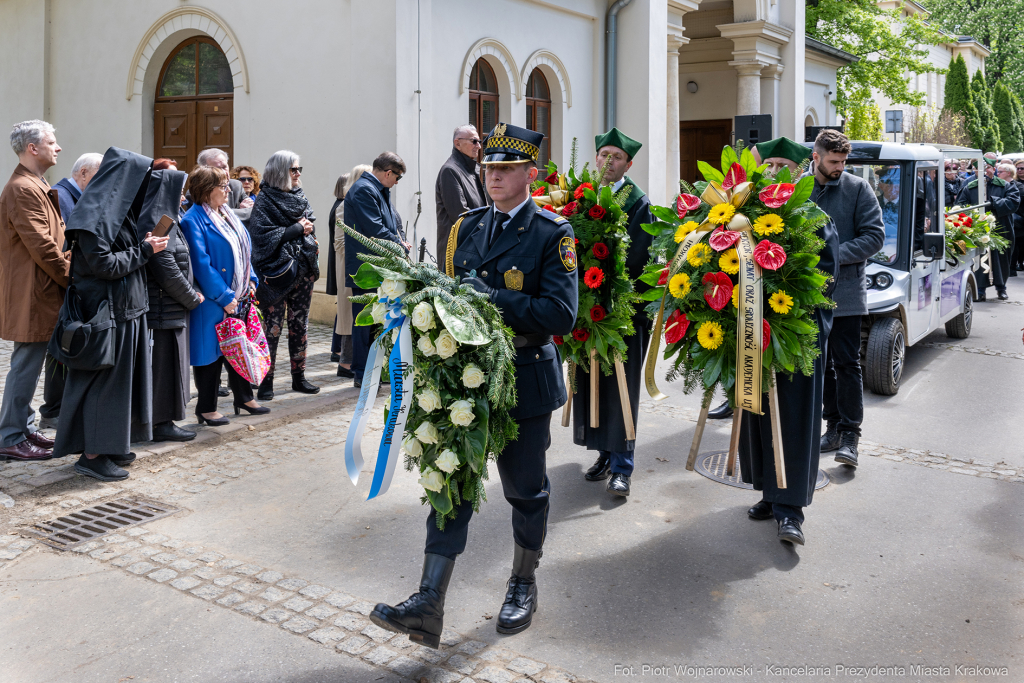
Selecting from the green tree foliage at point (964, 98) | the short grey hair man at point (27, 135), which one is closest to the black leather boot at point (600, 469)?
the short grey hair man at point (27, 135)

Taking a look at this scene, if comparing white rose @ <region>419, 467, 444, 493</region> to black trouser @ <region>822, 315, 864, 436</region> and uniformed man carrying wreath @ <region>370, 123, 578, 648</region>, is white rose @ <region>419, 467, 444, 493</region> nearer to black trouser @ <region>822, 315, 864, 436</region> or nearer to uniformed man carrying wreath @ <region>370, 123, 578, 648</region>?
uniformed man carrying wreath @ <region>370, 123, 578, 648</region>

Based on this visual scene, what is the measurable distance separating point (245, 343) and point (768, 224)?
13.4 ft

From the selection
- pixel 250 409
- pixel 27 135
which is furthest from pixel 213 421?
pixel 27 135

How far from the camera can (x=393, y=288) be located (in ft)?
11.4

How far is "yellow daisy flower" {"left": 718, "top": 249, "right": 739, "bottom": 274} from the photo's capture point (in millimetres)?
4734

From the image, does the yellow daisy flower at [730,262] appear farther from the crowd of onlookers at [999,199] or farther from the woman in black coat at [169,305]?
the crowd of onlookers at [999,199]

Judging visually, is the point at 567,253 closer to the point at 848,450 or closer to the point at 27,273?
the point at 848,450

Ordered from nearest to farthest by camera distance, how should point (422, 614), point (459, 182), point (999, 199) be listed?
1. point (422, 614)
2. point (459, 182)
3. point (999, 199)

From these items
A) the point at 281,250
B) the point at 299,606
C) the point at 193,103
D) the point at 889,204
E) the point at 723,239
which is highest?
the point at 193,103

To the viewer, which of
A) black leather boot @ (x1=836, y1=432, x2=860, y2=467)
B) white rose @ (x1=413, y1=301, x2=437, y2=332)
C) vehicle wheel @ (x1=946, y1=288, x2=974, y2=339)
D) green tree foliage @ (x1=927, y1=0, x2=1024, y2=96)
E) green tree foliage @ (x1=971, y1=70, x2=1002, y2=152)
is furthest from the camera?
green tree foliage @ (x1=927, y1=0, x2=1024, y2=96)

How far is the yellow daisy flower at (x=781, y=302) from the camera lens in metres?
4.74

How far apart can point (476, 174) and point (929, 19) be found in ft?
161

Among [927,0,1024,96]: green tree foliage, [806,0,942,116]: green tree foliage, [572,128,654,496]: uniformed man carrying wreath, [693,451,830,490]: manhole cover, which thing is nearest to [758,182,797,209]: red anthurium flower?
[572,128,654,496]: uniformed man carrying wreath

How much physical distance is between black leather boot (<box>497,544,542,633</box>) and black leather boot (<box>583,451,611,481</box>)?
1996mm
